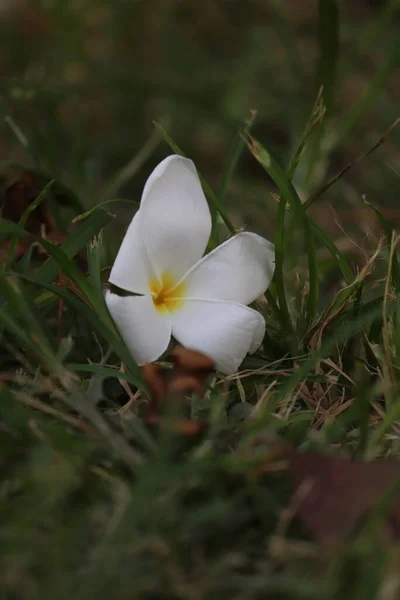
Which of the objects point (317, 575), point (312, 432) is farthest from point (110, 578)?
point (312, 432)

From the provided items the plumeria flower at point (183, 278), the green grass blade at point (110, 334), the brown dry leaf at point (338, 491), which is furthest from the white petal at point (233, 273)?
the brown dry leaf at point (338, 491)

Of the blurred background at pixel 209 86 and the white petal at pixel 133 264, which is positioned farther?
the blurred background at pixel 209 86

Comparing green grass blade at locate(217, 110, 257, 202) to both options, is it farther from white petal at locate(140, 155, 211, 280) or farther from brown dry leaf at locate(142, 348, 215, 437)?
brown dry leaf at locate(142, 348, 215, 437)

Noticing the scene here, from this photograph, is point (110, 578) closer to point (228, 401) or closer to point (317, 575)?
point (317, 575)

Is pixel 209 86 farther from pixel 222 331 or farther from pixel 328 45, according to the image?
pixel 222 331

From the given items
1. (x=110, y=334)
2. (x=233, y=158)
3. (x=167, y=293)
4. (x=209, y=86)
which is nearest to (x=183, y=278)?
(x=167, y=293)

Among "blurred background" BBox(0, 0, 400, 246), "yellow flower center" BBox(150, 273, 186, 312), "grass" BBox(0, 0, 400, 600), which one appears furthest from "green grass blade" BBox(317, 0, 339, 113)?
"yellow flower center" BBox(150, 273, 186, 312)

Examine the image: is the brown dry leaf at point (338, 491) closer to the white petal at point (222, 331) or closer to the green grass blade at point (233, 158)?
the white petal at point (222, 331)
